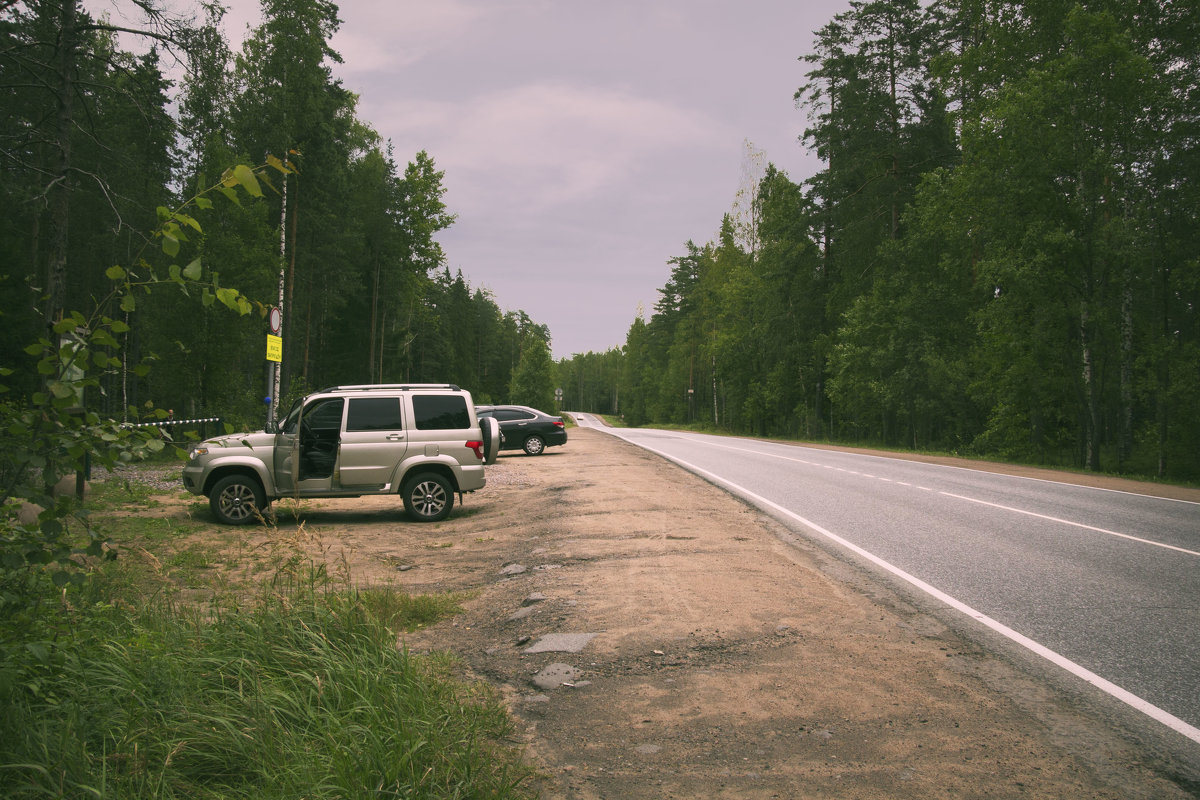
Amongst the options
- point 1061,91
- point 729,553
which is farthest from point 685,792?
point 1061,91

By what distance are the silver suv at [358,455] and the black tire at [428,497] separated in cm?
2

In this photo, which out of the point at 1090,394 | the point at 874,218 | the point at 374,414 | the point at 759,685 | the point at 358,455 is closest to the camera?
the point at 759,685

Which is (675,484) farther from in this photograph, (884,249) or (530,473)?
(884,249)

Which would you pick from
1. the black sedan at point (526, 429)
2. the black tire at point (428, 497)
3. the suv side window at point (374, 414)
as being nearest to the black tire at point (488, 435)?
the black tire at point (428, 497)

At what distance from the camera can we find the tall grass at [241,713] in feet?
9.52

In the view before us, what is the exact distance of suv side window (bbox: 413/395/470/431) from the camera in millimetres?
11352

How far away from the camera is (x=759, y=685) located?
4336 mm

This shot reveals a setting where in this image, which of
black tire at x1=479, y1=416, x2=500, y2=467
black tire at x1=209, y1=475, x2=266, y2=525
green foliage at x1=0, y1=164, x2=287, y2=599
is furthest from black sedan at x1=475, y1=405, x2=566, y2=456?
green foliage at x1=0, y1=164, x2=287, y2=599

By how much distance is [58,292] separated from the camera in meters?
11.3

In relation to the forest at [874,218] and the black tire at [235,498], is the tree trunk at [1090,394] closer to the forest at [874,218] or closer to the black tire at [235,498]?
the forest at [874,218]

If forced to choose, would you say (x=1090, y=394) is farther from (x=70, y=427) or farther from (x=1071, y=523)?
(x=70, y=427)

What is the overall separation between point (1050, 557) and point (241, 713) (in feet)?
26.7

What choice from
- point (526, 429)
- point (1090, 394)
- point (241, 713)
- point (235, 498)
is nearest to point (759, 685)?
point (241, 713)

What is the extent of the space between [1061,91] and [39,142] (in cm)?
2596
